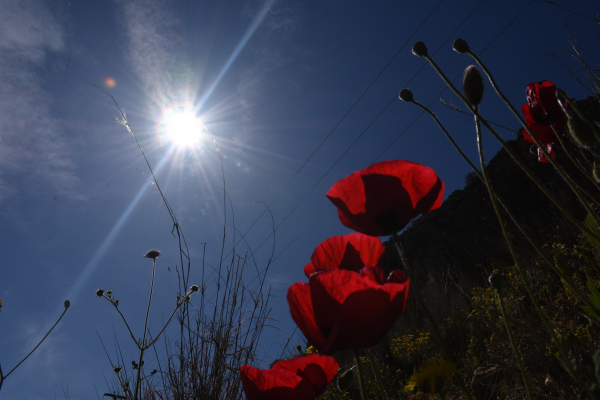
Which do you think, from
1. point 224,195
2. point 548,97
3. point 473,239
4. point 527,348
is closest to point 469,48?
point 548,97

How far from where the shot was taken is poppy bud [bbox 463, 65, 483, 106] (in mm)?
631

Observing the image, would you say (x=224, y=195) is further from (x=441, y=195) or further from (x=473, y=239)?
(x=473, y=239)

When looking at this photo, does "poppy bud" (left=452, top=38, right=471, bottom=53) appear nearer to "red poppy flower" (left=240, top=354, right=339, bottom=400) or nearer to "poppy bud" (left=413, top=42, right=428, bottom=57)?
"poppy bud" (left=413, top=42, right=428, bottom=57)

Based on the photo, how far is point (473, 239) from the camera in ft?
36.6

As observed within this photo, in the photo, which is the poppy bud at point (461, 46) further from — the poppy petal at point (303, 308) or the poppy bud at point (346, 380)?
the poppy bud at point (346, 380)

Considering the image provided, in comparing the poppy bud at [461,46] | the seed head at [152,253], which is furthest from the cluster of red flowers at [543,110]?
the seed head at [152,253]

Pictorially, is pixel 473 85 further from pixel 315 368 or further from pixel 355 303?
pixel 315 368

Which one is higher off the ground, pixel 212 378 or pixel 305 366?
pixel 212 378

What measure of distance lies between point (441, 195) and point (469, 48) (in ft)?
1.32

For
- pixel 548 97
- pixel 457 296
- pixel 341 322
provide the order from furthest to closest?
1. pixel 457 296
2. pixel 548 97
3. pixel 341 322

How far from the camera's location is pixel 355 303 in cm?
49

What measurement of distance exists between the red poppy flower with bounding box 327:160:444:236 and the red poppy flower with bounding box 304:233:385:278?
0.16 feet

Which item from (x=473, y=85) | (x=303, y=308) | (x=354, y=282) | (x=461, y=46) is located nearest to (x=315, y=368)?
(x=303, y=308)

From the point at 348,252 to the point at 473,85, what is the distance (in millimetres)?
380
